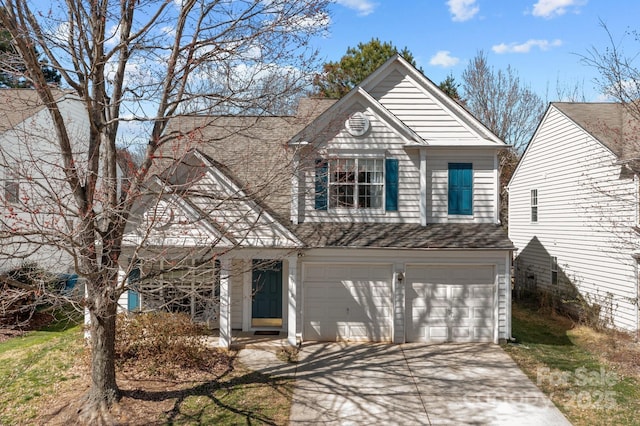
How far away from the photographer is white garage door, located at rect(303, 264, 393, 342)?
41.3ft

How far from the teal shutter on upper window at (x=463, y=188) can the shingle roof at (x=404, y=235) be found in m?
0.50

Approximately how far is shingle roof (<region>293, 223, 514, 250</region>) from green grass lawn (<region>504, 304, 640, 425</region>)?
9.78ft

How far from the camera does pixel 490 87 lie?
3106 centimetres

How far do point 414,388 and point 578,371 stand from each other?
4.09 m

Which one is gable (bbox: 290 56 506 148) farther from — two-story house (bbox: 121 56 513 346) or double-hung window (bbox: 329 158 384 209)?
double-hung window (bbox: 329 158 384 209)

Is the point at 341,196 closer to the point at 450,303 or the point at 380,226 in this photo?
the point at 380,226

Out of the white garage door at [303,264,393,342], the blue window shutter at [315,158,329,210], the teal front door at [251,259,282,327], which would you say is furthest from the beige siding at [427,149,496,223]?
the teal front door at [251,259,282,327]

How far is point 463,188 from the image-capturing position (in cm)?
1312

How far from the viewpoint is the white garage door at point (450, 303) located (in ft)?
41.3

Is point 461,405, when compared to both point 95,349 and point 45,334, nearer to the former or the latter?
point 95,349

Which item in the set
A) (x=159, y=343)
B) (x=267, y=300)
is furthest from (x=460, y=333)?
(x=159, y=343)

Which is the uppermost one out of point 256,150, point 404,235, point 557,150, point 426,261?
point 557,150

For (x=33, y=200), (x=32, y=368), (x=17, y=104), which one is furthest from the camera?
(x=17, y=104)

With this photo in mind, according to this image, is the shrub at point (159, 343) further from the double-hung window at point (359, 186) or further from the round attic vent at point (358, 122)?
the round attic vent at point (358, 122)
